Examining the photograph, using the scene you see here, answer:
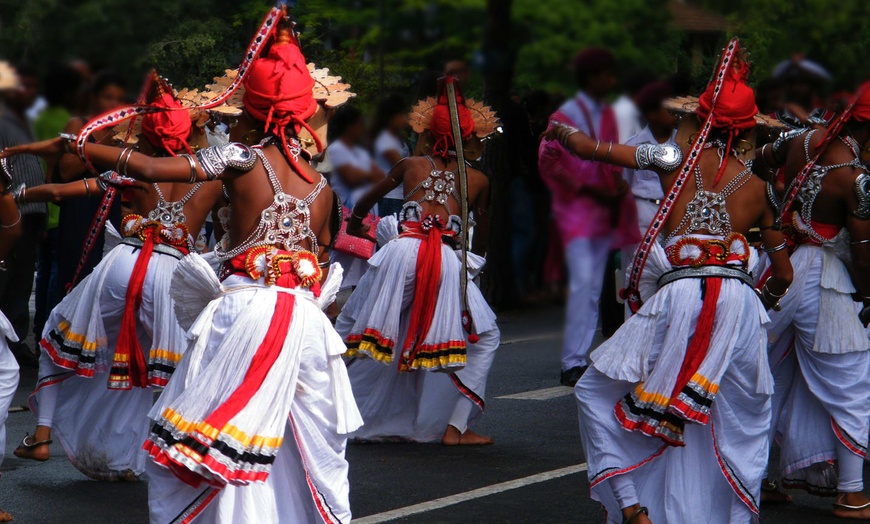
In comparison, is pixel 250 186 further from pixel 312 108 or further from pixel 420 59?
pixel 420 59

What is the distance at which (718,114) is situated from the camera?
474cm

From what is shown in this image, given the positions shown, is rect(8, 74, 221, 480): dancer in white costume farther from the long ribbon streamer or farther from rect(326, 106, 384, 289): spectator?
rect(326, 106, 384, 289): spectator

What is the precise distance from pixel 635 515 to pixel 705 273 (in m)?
1.00

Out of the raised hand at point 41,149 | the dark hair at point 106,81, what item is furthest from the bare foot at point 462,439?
the dark hair at point 106,81

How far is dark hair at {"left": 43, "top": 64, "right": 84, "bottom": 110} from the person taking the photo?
2.12 meters

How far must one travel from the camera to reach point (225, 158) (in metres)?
4.08

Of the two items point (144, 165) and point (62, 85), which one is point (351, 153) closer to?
point (144, 165)

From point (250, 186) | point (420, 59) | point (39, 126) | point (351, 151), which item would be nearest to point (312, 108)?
point (250, 186)

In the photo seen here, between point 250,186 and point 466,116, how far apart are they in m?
2.82

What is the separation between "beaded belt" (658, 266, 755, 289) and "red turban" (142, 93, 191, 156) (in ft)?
7.77

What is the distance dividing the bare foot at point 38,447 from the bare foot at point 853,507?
3893 millimetres

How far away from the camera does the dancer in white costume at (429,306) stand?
22.7 feet

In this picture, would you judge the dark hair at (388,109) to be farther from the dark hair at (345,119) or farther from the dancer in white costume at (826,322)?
the dancer in white costume at (826,322)

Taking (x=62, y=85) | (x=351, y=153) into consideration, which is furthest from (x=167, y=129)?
(x=62, y=85)
